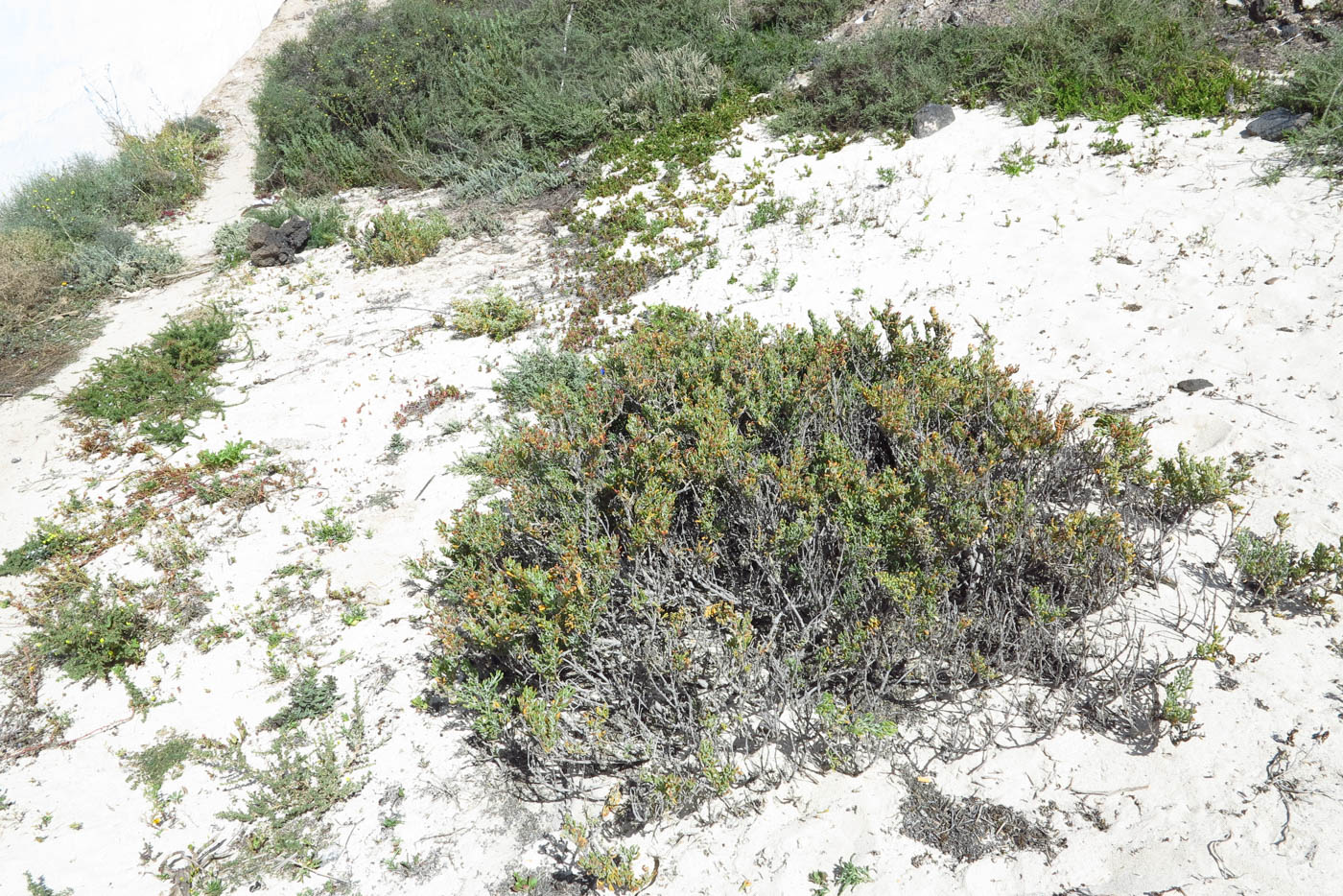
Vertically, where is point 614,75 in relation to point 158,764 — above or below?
above

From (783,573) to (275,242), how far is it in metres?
8.76

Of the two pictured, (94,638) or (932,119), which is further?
(932,119)

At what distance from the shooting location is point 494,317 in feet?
23.1

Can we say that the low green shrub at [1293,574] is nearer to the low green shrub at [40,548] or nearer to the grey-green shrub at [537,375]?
the grey-green shrub at [537,375]

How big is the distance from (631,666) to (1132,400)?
144 inches

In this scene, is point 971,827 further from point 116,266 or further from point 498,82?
point 116,266

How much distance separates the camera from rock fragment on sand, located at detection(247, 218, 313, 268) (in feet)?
30.3

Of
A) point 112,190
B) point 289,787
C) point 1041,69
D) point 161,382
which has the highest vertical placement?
point 112,190

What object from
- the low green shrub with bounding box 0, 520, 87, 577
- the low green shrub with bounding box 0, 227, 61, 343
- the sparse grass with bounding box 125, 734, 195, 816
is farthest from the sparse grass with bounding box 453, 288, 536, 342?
the low green shrub with bounding box 0, 227, 61, 343

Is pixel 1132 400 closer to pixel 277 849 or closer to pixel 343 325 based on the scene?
pixel 277 849

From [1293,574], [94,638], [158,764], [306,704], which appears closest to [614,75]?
[94,638]

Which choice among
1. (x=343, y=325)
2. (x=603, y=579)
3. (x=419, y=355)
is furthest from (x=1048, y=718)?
(x=343, y=325)

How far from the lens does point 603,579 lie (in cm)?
338

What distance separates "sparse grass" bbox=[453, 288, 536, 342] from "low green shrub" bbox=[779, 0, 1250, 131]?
4.42 metres
